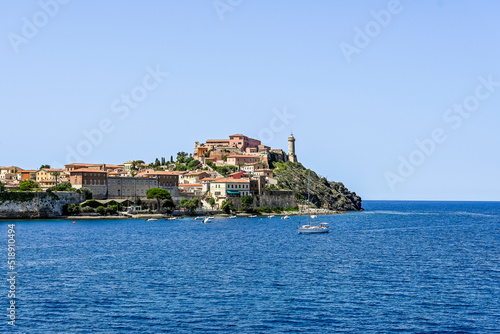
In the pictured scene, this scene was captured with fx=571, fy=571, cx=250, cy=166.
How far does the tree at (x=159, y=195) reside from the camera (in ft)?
320

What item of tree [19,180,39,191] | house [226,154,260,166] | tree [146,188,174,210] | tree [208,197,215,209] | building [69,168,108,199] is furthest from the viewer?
house [226,154,260,166]

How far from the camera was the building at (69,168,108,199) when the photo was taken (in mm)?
96188

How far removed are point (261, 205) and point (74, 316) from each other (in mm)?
85454

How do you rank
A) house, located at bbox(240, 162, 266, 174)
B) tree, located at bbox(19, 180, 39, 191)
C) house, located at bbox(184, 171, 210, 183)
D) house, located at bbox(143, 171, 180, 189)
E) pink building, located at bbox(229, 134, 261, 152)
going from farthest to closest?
pink building, located at bbox(229, 134, 261, 152) → house, located at bbox(240, 162, 266, 174) → house, located at bbox(184, 171, 210, 183) → house, located at bbox(143, 171, 180, 189) → tree, located at bbox(19, 180, 39, 191)

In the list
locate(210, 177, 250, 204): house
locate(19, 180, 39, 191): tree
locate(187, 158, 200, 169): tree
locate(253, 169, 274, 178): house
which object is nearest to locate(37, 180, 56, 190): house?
locate(19, 180, 39, 191): tree

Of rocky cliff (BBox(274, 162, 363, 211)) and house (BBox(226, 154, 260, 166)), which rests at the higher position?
house (BBox(226, 154, 260, 166))

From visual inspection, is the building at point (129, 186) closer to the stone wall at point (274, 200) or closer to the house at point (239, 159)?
the stone wall at point (274, 200)

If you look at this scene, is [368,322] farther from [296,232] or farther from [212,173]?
[212,173]

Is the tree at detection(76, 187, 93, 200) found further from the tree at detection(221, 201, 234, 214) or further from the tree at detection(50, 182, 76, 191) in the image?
the tree at detection(221, 201, 234, 214)

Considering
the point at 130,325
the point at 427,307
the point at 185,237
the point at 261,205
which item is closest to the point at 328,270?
the point at 427,307

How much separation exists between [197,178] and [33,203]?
3435 cm

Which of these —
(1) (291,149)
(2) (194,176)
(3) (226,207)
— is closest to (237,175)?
(2) (194,176)

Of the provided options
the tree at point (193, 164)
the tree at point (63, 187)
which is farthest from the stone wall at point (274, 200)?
the tree at point (63, 187)

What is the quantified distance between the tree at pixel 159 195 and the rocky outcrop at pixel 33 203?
1255 centimetres
